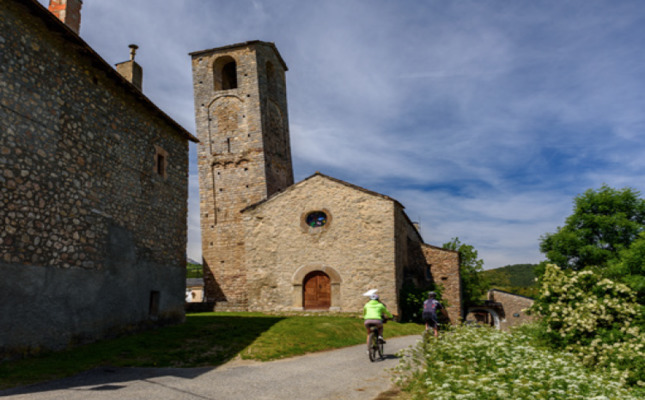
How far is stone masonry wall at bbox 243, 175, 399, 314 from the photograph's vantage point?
1786 centimetres

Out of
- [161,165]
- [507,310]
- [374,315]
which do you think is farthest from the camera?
[507,310]

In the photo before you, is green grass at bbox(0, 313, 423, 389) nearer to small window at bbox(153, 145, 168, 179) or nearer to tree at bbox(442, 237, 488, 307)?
small window at bbox(153, 145, 168, 179)

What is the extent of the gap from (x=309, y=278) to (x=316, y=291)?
0.68m

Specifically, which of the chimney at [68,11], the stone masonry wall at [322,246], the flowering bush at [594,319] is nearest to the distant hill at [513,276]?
the stone masonry wall at [322,246]

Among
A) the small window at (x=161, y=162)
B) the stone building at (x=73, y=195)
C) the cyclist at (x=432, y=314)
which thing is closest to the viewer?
the stone building at (x=73, y=195)

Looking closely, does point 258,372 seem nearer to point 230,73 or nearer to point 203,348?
point 203,348

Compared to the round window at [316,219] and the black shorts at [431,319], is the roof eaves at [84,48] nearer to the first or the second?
the round window at [316,219]

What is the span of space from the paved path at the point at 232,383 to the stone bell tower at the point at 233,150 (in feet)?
51.3

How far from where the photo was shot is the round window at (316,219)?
1919 cm

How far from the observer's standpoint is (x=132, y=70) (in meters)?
13.6

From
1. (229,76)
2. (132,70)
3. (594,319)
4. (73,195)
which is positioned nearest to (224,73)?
(229,76)

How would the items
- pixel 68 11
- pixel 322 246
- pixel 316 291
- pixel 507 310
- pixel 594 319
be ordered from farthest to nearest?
pixel 507 310
pixel 322 246
pixel 316 291
pixel 68 11
pixel 594 319

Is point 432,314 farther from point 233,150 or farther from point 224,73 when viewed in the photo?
point 224,73

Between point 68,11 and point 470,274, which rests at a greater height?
point 68,11
